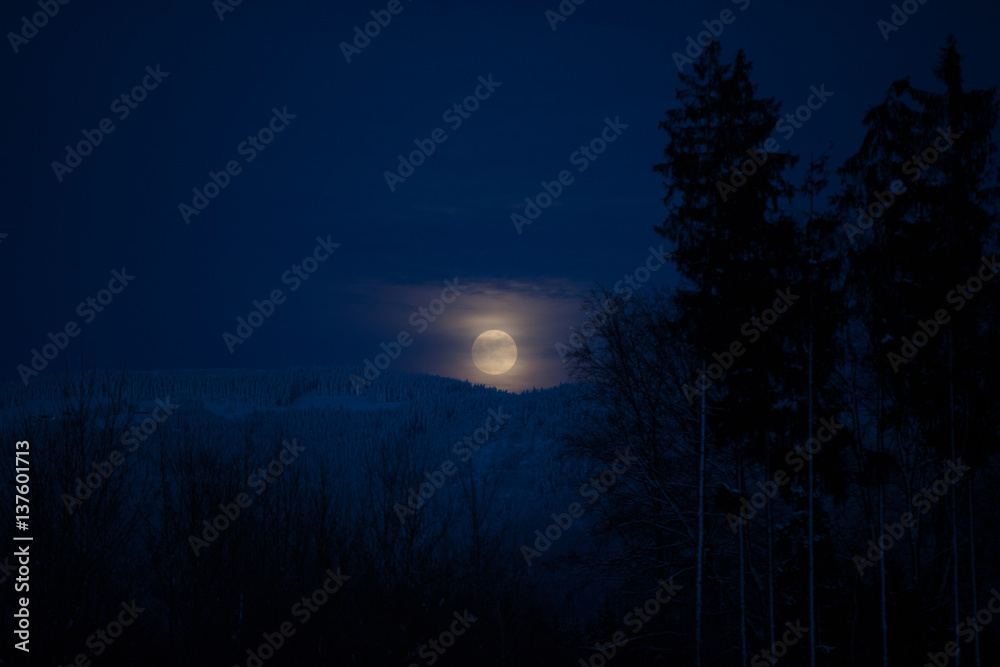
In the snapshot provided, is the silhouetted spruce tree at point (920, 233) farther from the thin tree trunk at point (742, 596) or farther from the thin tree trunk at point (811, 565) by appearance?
the thin tree trunk at point (742, 596)

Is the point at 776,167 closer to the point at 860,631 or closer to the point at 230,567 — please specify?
the point at 860,631

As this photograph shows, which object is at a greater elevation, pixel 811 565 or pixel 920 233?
pixel 920 233

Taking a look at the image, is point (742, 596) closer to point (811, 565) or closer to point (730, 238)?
point (811, 565)

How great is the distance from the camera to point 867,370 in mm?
17344

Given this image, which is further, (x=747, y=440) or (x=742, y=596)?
(x=747, y=440)

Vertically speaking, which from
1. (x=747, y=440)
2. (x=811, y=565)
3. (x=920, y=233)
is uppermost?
(x=920, y=233)

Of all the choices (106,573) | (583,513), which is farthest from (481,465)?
(106,573)

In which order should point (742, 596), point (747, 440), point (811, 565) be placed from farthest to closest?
point (747, 440)
point (742, 596)
point (811, 565)

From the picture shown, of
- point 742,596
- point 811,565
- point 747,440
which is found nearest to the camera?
point 811,565

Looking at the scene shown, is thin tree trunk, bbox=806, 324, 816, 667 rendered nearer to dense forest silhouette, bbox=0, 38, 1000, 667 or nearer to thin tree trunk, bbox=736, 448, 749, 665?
dense forest silhouette, bbox=0, 38, 1000, 667

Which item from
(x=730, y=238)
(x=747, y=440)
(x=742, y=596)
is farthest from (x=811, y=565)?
(x=730, y=238)

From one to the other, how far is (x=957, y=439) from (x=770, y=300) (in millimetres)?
5968

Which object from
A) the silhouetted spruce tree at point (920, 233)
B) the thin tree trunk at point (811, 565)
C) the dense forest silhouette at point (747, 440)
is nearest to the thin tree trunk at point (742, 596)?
the dense forest silhouette at point (747, 440)

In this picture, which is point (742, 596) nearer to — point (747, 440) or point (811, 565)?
point (811, 565)
